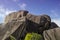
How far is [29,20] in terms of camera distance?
175 feet

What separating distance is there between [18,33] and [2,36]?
501 cm

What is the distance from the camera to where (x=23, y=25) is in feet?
167

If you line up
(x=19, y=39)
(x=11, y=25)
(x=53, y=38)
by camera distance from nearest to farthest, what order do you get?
(x=53, y=38), (x=19, y=39), (x=11, y=25)

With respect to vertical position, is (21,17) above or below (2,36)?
above

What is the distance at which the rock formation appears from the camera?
165ft

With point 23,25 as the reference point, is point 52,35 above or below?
below

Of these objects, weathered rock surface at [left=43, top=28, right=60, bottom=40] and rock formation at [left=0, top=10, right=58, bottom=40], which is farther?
rock formation at [left=0, top=10, right=58, bottom=40]

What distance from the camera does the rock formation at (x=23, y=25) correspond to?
5022 centimetres

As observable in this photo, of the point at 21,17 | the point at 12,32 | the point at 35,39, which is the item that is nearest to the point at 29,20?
the point at 21,17

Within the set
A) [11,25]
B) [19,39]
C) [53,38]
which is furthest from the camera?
[11,25]

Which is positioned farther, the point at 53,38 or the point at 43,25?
the point at 43,25

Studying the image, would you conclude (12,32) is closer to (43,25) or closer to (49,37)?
(43,25)

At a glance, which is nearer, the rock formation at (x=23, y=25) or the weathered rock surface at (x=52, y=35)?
the weathered rock surface at (x=52, y=35)

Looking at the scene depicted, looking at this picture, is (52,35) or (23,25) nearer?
(52,35)
